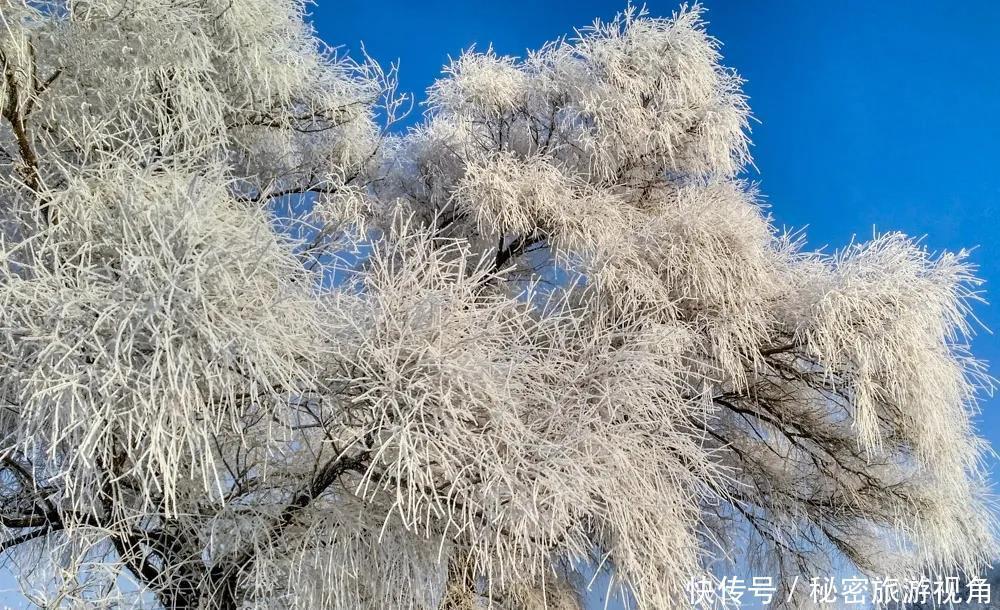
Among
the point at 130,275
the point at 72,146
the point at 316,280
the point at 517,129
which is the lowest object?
the point at 130,275

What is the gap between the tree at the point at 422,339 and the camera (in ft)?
8.71

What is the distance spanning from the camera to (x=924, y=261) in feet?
15.8

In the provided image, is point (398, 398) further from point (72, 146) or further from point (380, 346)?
point (72, 146)

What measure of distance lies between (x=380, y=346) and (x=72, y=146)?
1597mm

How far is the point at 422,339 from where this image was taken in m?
2.95

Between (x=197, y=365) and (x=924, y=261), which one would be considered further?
(x=924, y=261)

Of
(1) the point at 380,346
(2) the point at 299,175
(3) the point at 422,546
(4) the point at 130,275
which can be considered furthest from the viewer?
(2) the point at 299,175

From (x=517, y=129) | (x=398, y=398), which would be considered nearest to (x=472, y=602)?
(x=398, y=398)

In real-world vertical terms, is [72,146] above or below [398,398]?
above

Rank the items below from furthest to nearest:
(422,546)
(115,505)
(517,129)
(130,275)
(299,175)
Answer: (517,129), (299,175), (422,546), (115,505), (130,275)

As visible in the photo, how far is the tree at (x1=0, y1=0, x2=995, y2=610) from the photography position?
2.65 m

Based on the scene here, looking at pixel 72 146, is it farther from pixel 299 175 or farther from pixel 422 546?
pixel 422 546

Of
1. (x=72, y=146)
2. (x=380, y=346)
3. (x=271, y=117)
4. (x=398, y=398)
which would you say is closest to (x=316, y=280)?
(x=380, y=346)

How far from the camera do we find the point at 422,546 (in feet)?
10.7
